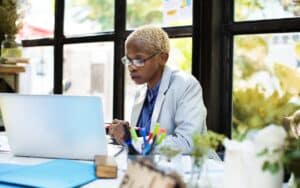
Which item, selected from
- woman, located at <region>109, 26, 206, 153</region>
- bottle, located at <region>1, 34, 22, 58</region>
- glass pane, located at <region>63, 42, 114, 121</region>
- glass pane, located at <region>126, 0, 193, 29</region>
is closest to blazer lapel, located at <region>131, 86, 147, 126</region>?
woman, located at <region>109, 26, 206, 153</region>

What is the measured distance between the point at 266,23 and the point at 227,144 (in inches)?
54.3

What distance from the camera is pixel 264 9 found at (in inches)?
84.1

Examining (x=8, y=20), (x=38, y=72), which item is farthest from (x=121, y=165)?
(x=38, y=72)

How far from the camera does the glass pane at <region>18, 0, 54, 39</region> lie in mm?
3619

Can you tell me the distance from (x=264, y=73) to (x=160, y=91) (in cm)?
56

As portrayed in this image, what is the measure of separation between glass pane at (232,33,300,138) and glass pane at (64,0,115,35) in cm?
113

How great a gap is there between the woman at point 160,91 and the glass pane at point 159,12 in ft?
1.42

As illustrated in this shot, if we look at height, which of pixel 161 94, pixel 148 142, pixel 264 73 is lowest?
pixel 148 142

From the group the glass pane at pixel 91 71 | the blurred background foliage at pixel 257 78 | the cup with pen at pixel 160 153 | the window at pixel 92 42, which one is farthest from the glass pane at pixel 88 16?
the cup with pen at pixel 160 153

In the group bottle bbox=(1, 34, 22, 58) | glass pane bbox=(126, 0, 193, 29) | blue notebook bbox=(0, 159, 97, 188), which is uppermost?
glass pane bbox=(126, 0, 193, 29)

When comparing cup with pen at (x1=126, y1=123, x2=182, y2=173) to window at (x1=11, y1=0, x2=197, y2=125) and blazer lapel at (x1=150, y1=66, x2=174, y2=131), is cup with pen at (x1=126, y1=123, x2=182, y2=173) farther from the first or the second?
window at (x1=11, y1=0, x2=197, y2=125)

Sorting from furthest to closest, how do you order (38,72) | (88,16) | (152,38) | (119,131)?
(38,72), (88,16), (152,38), (119,131)

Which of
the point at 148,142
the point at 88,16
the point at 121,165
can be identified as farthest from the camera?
the point at 88,16

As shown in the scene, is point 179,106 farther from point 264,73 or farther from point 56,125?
point 56,125
